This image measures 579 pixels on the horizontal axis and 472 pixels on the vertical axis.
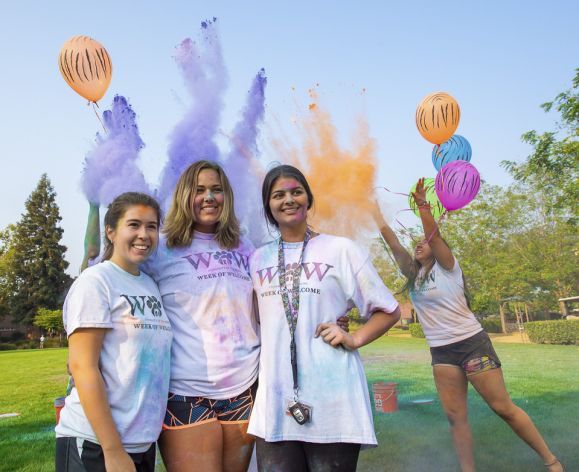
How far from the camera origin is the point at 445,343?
3908mm

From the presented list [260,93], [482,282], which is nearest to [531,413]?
[260,93]

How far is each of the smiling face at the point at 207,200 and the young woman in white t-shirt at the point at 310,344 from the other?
0.29m

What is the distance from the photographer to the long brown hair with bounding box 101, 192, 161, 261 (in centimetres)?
211

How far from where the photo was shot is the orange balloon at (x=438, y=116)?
495cm

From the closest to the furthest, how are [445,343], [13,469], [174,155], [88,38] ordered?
1. [445,343]
2. [88,38]
3. [13,469]
4. [174,155]

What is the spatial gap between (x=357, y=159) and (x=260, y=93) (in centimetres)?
151

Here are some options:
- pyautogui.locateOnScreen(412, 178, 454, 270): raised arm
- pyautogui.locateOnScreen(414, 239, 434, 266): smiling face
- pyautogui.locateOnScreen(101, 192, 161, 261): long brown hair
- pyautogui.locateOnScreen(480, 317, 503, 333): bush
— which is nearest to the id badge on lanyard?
pyautogui.locateOnScreen(101, 192, 161, 261): long brown hair

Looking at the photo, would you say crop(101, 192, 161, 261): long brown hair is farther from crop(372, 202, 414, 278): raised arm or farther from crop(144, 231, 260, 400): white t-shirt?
crop(372, 202, 414, 278): raised arm

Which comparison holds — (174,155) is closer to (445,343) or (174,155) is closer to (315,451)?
(445,343)

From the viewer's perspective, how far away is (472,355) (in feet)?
12.4

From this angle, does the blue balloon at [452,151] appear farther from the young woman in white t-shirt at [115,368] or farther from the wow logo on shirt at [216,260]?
the young woman in white t-shirt at [115,368]

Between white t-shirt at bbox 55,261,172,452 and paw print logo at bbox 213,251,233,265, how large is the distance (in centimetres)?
40

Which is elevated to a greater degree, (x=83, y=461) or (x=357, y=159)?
(x=357, y=159)

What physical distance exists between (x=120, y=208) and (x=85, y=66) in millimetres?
2874
